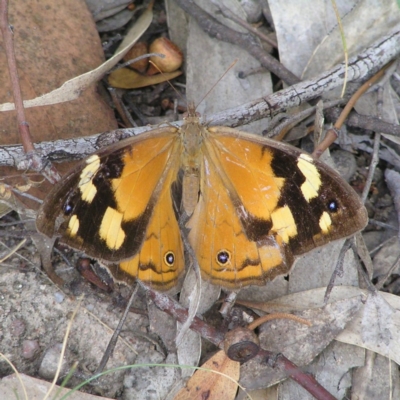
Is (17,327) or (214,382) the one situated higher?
(17,327)

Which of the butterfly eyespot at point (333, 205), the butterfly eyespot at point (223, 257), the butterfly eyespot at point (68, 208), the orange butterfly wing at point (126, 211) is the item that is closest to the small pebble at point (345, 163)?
the butterfly eyespot at point (333, 205)

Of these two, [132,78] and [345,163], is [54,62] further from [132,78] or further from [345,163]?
[345,163]

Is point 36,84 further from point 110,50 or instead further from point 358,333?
point 358,333

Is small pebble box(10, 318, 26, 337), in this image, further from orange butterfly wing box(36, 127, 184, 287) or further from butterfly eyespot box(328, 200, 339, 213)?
butterfly eyespot box(328, 200, 339, 213)

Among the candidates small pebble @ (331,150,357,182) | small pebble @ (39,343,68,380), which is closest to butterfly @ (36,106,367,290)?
small pebble @ (39,343,68,380)

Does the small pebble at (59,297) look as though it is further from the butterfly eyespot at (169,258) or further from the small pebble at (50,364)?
the butterfly eyespot at (169,258)

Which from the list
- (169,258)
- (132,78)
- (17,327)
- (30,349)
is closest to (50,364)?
(30,349)
